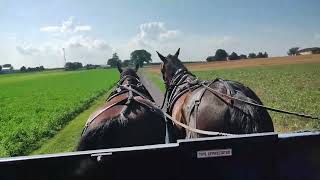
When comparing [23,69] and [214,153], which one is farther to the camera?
[23,69]

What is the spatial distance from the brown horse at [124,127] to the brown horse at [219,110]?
1.34 feet

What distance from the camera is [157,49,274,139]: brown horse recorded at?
4.11 metres

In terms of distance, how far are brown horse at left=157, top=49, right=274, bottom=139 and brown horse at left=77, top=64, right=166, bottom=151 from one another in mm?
408

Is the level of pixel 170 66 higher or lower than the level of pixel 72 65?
higher

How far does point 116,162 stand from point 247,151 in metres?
0.69

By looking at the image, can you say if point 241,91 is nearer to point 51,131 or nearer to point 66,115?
point 51,131

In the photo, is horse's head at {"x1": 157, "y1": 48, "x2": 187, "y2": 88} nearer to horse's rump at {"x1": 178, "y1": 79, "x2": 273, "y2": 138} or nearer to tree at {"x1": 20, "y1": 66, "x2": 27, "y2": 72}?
horse's rump at {"x1": 178, "y1": 79, "x2": 273, "y2": 138}

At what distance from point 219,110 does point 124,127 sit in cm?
106

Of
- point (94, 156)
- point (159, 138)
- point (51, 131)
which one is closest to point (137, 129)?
point (159, 138)

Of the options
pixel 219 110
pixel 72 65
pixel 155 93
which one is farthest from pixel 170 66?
pixel 72 65

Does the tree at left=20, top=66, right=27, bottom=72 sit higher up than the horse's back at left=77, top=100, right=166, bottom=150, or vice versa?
the horse's back at left=77, top=100, right=166, bottom=150

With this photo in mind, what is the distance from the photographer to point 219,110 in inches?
175

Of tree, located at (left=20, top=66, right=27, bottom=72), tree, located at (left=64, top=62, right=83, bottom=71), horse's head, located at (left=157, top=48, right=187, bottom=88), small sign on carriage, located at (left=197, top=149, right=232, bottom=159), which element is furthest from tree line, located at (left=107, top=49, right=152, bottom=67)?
tree, located at (left=20, top=66, right=27, bottom=72)

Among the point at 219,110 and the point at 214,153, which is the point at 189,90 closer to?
the point at 219,110
